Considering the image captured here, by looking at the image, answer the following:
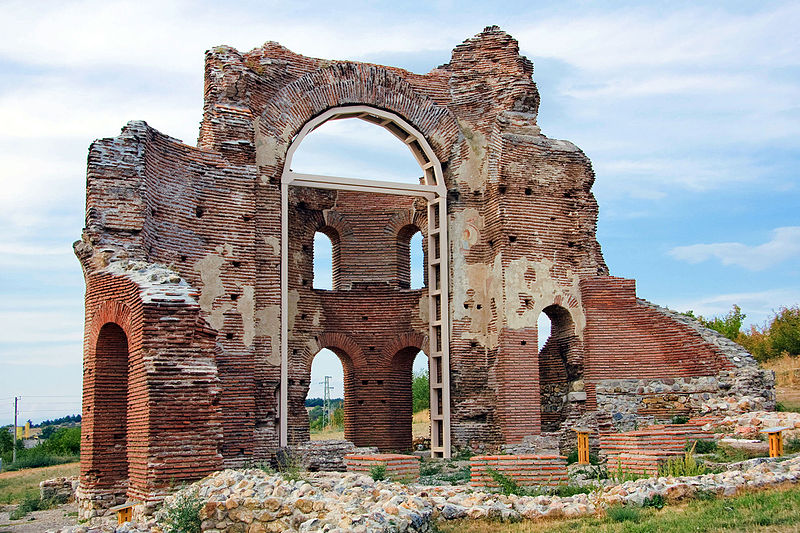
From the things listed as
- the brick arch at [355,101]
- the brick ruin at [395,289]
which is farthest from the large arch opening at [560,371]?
the brick arch at [355,101]

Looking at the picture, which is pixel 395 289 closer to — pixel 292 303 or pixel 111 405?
pixel 292 303

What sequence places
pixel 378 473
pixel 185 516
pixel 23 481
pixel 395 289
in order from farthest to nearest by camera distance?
pixel 23 481, pixel 395 289, pixel 378 473, pixel 185 516

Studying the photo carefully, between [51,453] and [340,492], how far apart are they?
2367cm

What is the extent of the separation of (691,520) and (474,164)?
436 inches

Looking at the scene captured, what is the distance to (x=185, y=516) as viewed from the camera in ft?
27.7

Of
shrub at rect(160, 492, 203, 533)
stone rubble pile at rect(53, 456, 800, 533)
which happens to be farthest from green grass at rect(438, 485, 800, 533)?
shrub at rect(160, 492, 203, 533)

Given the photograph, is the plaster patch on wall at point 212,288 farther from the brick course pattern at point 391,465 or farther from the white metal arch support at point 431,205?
the brick course pattern at point 391,465

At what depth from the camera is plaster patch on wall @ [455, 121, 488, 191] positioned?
18.2m

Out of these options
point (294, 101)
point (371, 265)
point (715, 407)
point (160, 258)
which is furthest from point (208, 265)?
point (715, 407)

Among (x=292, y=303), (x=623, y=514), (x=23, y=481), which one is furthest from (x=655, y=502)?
(x=23, y=481)

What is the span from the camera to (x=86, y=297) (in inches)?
534

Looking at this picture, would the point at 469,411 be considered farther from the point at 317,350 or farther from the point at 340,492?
the point at 340,492

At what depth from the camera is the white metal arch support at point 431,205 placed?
1709 centimetres

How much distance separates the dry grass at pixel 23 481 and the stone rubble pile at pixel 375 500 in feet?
30.0
